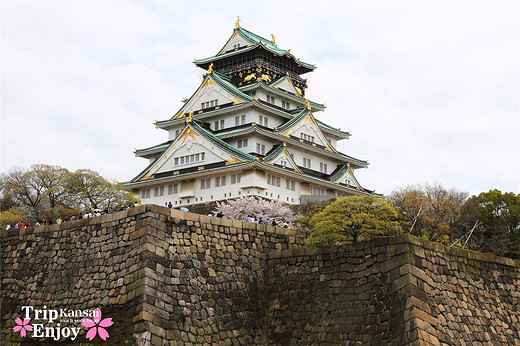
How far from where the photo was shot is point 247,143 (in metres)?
44.9

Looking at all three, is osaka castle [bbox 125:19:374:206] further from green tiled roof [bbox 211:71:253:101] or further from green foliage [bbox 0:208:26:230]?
green foliage [bbox 0:208:26:230]

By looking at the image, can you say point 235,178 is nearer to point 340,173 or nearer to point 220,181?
point 220,181

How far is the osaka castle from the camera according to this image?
42.8 metres

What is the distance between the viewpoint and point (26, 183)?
4372 cm

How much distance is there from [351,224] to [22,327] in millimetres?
11887

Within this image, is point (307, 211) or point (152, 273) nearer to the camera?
point (152, 273)

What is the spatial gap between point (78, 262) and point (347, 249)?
9.20 m

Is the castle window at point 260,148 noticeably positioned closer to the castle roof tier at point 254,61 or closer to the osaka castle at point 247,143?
the osaka castle at point 247,143

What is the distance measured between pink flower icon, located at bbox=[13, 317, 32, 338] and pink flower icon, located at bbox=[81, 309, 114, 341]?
3.02 metres

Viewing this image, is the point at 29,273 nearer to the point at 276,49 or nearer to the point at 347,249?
the point at 347,249

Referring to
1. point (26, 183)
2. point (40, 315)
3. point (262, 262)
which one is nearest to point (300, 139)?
point (26, 183)

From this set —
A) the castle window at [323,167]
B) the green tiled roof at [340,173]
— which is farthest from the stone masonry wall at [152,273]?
the castle window at [323,167]

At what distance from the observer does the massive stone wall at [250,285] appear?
64.0ft

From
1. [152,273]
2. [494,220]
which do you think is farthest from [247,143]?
[152,273]
